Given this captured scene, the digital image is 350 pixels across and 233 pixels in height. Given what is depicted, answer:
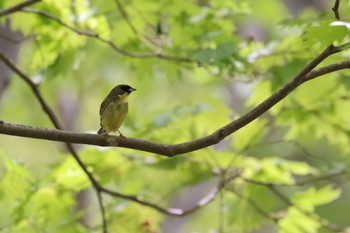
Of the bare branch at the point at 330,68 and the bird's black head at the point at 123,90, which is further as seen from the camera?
the bird's black head at the point at 123,90

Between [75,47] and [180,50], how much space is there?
2.66 feet

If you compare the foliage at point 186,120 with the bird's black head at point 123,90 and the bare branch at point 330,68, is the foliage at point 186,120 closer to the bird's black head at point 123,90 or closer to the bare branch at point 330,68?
A: the bird's black head at point 123,90

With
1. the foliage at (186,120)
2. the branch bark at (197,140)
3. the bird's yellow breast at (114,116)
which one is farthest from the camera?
the foliage at (186,120)

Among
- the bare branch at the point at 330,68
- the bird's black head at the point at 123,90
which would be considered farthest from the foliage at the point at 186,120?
the bare branch at the point at 330,68

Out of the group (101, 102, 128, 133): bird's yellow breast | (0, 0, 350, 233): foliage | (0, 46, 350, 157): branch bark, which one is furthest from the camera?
(0, 0, 350, 233): foliage

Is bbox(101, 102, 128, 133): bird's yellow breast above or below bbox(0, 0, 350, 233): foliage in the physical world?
above

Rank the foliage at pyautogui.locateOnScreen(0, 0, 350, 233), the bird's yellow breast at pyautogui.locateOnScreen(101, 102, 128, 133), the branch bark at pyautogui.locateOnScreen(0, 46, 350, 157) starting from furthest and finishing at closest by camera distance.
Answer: the foliage at pyautogui.locateOnScreen(0, 0, 350, 233) → the bird's yellow breast at pyautogui.locateOnScreen(101, 102, 128, 133) → the branch bark at pyautogui.locateOnScreen(0, 46, 350, 157)

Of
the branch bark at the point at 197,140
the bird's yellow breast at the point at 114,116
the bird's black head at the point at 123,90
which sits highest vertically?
the branch bark at the point at 197,140

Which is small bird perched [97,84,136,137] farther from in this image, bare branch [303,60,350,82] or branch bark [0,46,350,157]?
bare branch [303,60,350,82]

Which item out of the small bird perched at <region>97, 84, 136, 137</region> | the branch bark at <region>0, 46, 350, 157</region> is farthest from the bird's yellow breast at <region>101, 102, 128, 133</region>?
the branch bark at <region>0, 46, 350, 157</region>

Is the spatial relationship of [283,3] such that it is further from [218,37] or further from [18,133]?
[18,133]

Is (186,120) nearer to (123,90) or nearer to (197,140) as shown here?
(123,90)

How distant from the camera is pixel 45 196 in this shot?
351cm

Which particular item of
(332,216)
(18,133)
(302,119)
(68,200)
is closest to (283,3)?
(332,216)
